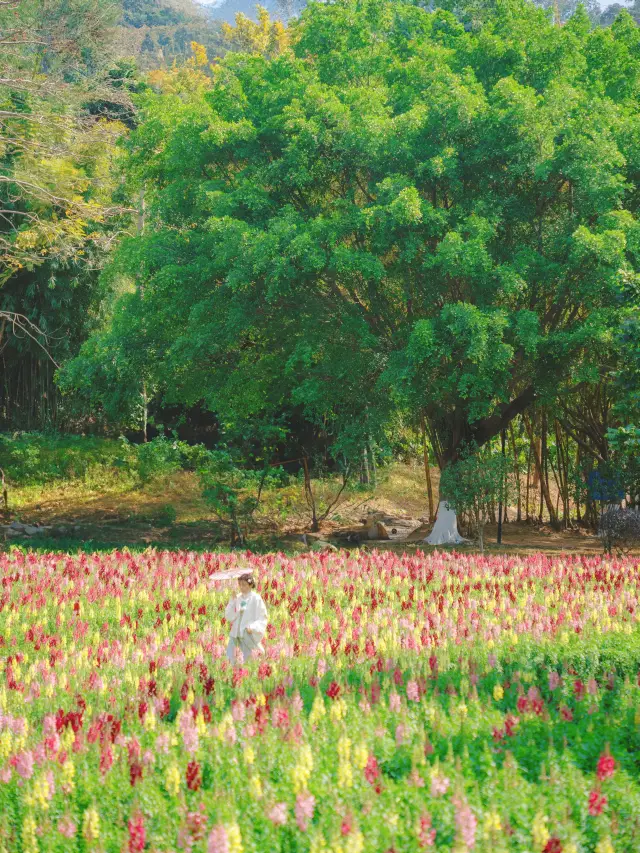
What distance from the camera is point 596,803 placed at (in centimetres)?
379

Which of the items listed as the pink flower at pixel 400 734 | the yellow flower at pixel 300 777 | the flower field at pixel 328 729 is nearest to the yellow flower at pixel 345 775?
the flower field at pixel 328 729

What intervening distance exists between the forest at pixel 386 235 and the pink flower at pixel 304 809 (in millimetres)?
8760

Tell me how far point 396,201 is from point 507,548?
7.62 metres

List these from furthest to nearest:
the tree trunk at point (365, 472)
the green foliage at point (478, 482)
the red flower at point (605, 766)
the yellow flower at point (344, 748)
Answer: the tree trunk at point (365, 472), the green foliage at point (478, 482), the yellow flower at point (344, 748), the red flower at point (605, 766)

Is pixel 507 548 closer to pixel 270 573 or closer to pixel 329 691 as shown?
pixel 270 573

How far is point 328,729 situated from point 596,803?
1543mm

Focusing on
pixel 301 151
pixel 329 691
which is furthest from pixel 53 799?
pixel 301 151

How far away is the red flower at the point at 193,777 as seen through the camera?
13.8 feet

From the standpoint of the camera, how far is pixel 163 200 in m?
16.6

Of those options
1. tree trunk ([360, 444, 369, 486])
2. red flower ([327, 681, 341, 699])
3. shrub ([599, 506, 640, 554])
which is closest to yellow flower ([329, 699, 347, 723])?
red flower ([327, 681, 341, 699])

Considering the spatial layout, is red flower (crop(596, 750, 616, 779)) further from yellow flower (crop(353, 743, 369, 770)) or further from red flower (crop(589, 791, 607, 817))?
yellow flower (crop(353, 743, 369, 770))

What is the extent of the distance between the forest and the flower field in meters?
5.77

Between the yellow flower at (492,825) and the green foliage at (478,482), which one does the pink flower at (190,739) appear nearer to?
the yellow flower at (492,825)

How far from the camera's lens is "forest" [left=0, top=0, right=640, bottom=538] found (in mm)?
13992
